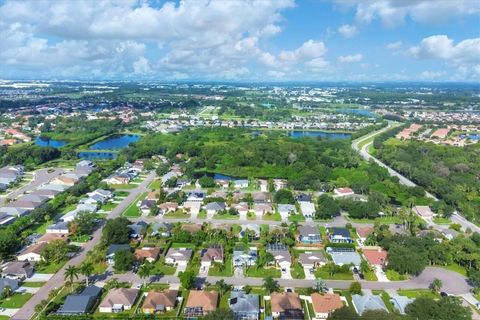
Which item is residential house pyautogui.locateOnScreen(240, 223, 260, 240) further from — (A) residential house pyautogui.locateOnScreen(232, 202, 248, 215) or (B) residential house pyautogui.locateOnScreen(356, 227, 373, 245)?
(B) residential house pyautogui.locateOnScreen(356, 227, 373, 245)

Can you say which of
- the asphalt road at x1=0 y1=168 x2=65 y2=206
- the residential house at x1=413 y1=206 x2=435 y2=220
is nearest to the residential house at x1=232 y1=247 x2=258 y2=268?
the residential house at x1=413 y1=206 x2=435 y2=220

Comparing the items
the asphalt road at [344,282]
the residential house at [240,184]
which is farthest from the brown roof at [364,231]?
the residential house at [240,184]

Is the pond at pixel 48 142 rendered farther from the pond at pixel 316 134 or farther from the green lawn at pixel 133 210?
the pond at pixel 316 134

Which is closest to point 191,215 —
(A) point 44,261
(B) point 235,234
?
(B) point 235,234

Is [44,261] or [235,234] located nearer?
[44,261]

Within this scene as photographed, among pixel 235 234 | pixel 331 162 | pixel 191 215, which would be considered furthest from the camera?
pixel 331 162

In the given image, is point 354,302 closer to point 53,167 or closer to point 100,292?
point 100,292
